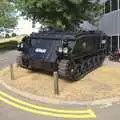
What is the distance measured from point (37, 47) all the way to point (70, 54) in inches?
91.5

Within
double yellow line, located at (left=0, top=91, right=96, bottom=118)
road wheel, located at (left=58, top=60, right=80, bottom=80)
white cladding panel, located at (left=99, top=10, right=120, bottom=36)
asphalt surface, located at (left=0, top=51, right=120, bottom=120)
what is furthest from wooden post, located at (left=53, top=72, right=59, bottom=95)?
white cladding panel, located at (left=99, top=10, right=120, bottom=36)

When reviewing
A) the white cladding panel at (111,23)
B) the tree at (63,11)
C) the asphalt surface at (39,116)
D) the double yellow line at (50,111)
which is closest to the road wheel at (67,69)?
the double yellow line at (50,111)

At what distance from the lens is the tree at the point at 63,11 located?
25.1m

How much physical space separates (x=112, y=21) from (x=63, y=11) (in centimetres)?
457

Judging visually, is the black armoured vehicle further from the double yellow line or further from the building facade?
the building facade

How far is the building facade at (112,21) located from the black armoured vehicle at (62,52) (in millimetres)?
8412

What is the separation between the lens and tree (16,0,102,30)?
82.3 feet

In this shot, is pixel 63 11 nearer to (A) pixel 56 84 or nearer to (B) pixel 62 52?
(B) pixel 62 52

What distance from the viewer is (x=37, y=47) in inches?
643

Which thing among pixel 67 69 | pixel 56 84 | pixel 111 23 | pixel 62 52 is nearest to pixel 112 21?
pixel 111 23

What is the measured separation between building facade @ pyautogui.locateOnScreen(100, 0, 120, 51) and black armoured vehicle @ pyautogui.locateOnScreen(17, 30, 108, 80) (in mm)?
8412

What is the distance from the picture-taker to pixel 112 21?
2783cm

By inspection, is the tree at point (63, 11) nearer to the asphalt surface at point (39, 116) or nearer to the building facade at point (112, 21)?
the building facade at point (112, 21)

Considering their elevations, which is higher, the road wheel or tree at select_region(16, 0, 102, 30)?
tree at select_region(16, 0, 102, 30)
